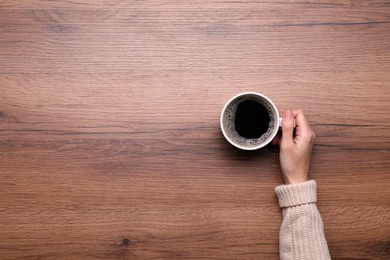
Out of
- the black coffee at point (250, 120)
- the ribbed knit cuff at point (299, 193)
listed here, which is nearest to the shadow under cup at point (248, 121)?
the black coffee at point (250, 120)

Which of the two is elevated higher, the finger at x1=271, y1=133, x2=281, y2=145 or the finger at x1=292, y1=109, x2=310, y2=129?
the finger at x1=292, y1=109, x2=310, y2=129

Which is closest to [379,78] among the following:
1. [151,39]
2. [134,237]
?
[151,39]

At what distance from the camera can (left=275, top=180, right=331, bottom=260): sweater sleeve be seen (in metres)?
0.93

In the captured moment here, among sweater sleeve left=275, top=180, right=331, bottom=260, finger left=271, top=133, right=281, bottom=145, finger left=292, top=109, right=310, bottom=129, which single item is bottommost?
sweater sleeve left=275, top=180, right=331, bottom=260

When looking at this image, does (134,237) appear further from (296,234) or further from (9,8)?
(9,8)

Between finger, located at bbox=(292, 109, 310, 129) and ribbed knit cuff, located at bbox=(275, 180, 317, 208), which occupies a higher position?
finger, located at bbox=(292, 109, 310, 129)

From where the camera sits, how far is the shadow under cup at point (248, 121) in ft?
3.06

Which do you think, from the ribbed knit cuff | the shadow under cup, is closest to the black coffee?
the shadow under cup

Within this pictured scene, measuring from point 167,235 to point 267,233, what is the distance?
23 centimetres

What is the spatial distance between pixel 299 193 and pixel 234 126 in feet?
0.69

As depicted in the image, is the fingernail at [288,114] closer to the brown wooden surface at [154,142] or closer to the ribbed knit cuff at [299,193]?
the brown wooden surface at [154,142]

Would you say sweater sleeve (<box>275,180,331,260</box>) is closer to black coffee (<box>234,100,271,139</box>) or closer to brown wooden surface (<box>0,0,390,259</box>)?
brown wooden surface (<box>0,0,390,259</box>)

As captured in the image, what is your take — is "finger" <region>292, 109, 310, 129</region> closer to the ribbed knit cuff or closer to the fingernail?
the fingernail

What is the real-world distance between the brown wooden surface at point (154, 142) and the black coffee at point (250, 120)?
0.06m
